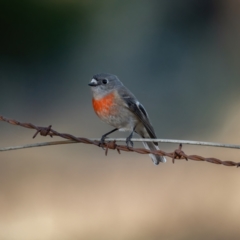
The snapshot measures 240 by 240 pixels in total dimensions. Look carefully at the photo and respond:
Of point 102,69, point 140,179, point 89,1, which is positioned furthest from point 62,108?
point 140,179

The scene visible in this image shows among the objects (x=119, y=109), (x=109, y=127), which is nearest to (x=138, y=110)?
(x=119, y=109)

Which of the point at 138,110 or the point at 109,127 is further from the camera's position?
the point at 109,127

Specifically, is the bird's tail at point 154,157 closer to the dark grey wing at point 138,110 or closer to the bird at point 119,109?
the bird at point 119,109

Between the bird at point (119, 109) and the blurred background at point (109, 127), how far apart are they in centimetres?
294

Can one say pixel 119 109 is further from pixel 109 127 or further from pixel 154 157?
pixel 109 127

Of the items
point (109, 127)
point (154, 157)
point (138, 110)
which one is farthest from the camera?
point (109, 127)

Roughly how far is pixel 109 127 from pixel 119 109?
6.67 meters

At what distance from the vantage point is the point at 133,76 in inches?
487

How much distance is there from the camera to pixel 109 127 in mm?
11617

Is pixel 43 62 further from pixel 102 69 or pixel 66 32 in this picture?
pixel 102 69

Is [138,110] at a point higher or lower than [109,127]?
lower

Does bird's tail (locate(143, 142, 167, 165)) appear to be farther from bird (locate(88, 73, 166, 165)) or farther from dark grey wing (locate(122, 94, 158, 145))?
dark grey wing (locate(122, 94, 158, 145))

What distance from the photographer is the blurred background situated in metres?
7.83

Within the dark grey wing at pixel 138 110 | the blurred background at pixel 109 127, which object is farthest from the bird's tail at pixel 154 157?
the blurred background at pixel 109 127
